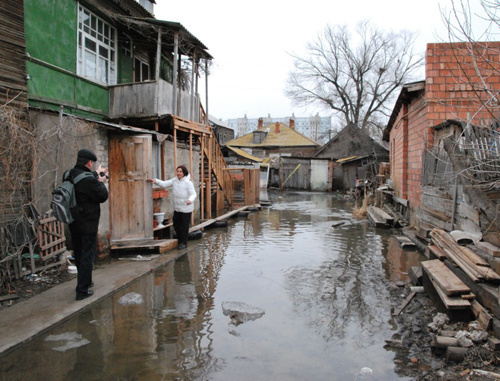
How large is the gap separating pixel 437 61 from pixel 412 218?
438 cm

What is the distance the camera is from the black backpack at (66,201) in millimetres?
4590

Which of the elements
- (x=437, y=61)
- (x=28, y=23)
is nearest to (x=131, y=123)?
(x=28, y=23)

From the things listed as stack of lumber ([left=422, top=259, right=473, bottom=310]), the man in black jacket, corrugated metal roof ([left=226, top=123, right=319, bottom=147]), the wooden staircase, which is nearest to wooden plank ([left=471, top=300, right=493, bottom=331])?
stack of lumber ([left=422, top=259, right=473, bottom=310])

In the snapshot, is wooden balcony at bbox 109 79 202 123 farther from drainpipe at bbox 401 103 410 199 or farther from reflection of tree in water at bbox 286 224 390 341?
drainpipe at bbox 401 103 410 199

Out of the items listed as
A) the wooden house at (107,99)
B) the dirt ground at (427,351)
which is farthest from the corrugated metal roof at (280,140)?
the dirt ground at (427,351)

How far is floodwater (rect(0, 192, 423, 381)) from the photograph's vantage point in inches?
132

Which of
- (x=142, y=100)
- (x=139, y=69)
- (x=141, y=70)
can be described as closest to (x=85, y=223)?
(x=142, y=100)

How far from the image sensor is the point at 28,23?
8.37m

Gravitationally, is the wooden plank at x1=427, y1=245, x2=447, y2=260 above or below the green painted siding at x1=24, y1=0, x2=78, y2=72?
below

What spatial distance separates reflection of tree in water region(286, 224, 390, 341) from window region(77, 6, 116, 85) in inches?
323

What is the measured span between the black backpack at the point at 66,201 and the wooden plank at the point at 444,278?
4.55 m

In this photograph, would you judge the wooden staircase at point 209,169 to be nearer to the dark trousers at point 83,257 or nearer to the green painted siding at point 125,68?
the green painted siding at point 125,68

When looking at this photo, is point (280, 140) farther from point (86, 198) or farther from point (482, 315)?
point (482, 315)

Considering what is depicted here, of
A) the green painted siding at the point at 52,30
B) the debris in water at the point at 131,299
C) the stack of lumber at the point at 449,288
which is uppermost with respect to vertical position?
the green painted siding at the point at 52,30
